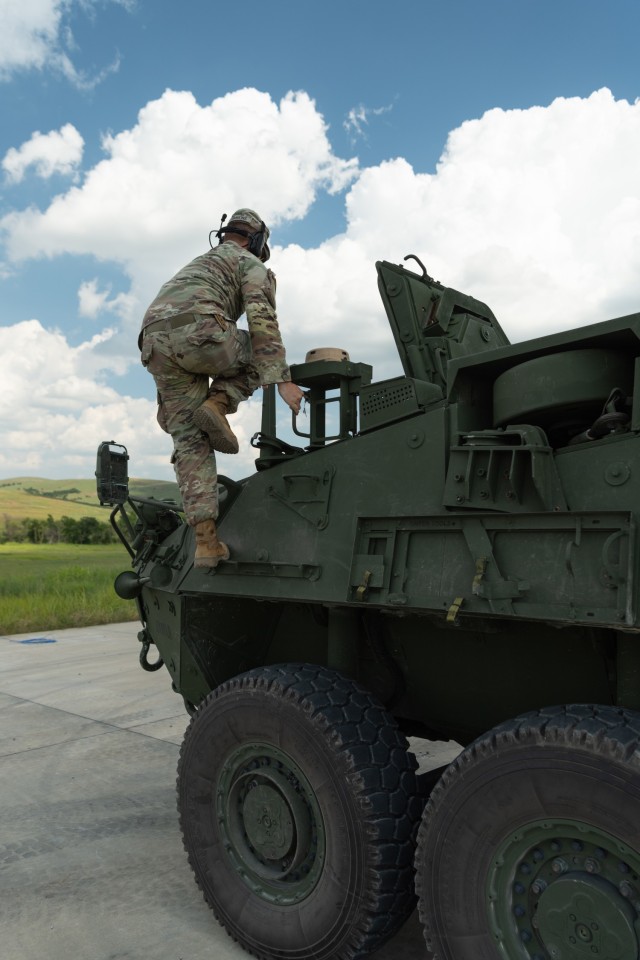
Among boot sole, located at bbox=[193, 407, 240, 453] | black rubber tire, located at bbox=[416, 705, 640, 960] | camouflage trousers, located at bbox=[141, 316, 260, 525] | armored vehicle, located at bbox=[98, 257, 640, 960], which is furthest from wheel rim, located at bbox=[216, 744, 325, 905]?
boot sole, located at bbox=[193, 407, 240, 453]

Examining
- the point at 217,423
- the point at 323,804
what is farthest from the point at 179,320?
the point at 323,804

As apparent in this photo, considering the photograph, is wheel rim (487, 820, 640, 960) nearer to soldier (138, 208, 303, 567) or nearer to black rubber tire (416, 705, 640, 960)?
black rubber tire (416, 705, 640, 960)

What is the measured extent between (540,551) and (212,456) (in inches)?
59.5

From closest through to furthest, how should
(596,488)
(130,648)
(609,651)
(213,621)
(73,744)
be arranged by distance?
(596,488), (609,651), (213,621), (73,744), (130,648)

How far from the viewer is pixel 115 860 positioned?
3.72 m

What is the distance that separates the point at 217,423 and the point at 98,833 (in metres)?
2.30

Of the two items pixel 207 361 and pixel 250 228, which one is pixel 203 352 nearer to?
pixel 207 361

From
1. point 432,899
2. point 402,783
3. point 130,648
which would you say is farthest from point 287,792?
point 130,648

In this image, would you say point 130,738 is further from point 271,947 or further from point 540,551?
point 540,551

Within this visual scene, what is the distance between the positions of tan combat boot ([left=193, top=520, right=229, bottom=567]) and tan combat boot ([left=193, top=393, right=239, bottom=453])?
0.32 m

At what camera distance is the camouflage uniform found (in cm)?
318

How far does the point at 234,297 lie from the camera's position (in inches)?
136

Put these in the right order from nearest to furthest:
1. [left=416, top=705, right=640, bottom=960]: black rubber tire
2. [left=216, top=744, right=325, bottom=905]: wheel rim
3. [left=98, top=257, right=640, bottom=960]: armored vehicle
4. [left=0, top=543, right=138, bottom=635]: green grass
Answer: [left=416, top=705, right=640, bottom=960]: black rubber tire, [left=98, top=257, right=640, bottom=960]: armored vehicle, [left=216, top=744, right=325, bottom=905]: wheel rim, [left=0, top=543, right=138, bottom=635]: green grass

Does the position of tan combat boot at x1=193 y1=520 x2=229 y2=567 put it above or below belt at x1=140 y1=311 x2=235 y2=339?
below
